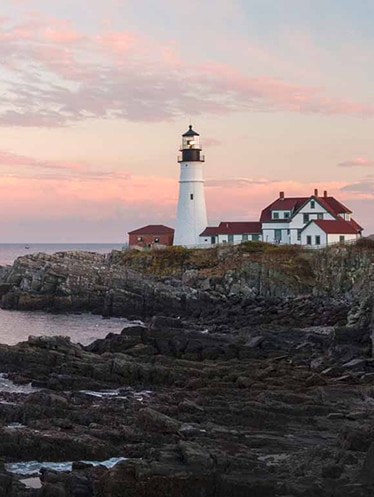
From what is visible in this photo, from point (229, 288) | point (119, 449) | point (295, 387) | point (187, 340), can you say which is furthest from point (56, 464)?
point (229, 288)

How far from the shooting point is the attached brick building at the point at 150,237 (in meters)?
71.1

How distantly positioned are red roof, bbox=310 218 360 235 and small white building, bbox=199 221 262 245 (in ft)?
22.0

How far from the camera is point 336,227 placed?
61.5m

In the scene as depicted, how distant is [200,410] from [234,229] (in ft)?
159

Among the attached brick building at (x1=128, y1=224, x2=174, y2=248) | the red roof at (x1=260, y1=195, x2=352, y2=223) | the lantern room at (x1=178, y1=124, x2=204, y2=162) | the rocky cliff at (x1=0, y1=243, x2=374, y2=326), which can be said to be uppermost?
the lantern room at (x1=178, y1=124, x2=204, y2=162)

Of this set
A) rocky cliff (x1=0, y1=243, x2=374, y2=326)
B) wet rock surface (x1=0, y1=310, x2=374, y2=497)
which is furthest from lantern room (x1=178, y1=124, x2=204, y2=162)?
wet rock surface (x1=0, y1=310, x2=374, y2=497)

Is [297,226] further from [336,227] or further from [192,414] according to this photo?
[192,414]

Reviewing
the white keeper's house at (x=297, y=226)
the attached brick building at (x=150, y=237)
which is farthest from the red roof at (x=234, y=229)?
the attached brick building at (x=150, y=237)

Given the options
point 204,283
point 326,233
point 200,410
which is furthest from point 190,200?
point 200,410

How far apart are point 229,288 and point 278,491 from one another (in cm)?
3882

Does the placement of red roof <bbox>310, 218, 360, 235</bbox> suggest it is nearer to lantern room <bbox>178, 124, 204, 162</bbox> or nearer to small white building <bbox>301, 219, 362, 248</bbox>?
small white building <bbox>301, 219, 362, 248</bbox>

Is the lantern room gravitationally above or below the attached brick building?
above

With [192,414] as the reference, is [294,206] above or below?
above

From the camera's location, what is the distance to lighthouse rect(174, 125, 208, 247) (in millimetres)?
67000
